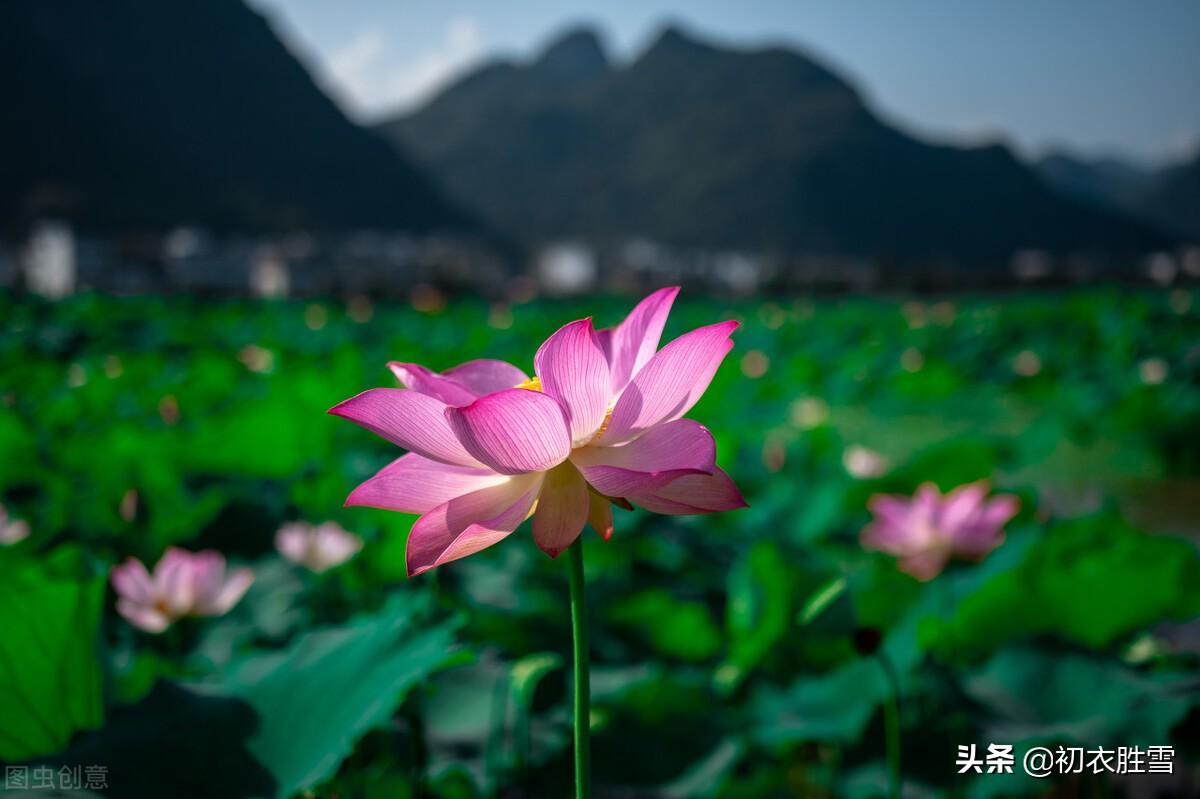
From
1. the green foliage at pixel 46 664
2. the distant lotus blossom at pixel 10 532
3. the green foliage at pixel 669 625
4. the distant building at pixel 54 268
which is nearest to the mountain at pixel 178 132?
the distant building at pixel 54 268

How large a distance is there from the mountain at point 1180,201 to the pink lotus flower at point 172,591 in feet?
161

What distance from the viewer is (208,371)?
2400mm

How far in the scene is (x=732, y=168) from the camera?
135 ft

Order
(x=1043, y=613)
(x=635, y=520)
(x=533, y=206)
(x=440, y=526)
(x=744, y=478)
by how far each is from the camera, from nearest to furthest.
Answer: (x=440, y=526)
(x=1043, y=613)
(x=635, y=520)
(x=744, y=478)
(x=533, y=206)

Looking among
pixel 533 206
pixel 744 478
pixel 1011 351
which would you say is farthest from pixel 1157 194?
pixel 744 478

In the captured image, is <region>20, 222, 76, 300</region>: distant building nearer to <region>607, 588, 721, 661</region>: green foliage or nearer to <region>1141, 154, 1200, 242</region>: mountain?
<region>607, 588, 721, 661</region>: green foliage

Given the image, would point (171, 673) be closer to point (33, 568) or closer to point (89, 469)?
point (33, 568)

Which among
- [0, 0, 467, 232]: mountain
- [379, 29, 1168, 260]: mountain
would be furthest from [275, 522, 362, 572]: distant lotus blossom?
[379, 29, 1168, 260]: mountain

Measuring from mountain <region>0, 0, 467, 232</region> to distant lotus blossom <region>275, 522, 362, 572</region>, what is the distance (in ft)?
63.3

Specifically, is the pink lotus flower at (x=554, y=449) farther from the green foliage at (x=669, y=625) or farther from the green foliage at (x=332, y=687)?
the green foliage at (x=669, y=625)

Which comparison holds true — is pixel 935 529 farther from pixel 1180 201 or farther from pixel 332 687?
pixel 1180 201

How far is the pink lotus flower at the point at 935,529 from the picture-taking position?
3.26 ft

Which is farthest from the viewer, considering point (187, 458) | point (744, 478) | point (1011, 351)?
point (1011, 351)

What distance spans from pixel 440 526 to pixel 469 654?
0.58 ft
